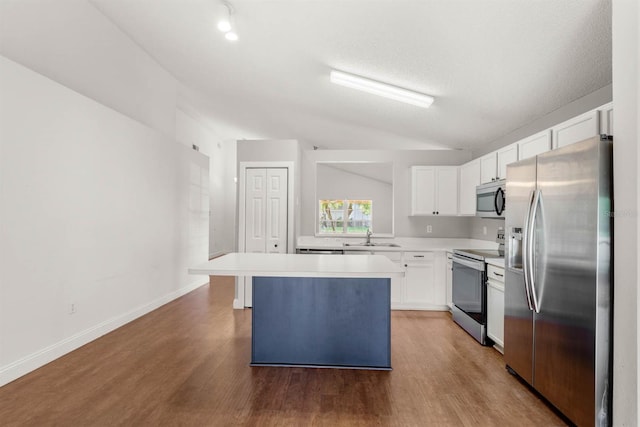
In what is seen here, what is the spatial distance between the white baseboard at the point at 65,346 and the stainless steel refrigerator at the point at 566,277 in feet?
12.4

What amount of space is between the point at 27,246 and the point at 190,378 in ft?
5.46

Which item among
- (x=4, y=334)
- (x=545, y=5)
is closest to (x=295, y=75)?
(x=545, y=5)

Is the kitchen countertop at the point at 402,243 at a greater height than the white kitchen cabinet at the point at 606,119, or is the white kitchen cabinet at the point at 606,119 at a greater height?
the white kitchen cabinet at the point at 606,119

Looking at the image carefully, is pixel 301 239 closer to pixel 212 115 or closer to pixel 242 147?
pixel 242 147

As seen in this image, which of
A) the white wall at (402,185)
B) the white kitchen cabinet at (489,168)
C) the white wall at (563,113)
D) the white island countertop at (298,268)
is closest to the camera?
the white island countertop at (298,268)

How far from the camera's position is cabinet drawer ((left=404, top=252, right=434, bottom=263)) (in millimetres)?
4469

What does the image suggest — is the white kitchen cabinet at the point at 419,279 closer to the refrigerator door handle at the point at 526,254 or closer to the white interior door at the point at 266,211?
the white interior door at the point at 266,211

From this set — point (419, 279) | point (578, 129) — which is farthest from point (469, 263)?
point (578, 129)

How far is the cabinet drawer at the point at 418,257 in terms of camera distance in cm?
447

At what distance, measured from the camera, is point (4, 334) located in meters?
2.46

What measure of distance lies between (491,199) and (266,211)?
2900 millimetres

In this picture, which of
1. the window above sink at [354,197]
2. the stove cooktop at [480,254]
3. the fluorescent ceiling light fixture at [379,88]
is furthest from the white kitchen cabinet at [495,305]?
the window above sink at [354,197]

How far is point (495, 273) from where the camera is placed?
3084 mm

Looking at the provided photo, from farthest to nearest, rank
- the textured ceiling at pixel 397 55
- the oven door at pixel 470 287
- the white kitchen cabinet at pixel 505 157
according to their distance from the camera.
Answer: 1. the oven door at pixel 470 287
2. the white kitchen cabinet at pixel 505 157
3. the textured ceiling at pixel 397 55
